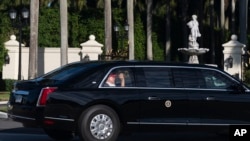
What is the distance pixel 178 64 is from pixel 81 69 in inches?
73.8

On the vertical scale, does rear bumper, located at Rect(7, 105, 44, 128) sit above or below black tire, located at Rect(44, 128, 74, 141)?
above

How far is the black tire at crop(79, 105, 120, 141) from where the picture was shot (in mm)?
11969

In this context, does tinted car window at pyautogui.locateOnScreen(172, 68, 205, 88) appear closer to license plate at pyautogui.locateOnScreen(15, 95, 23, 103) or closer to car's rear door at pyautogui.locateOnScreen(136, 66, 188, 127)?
car's rear door at pyautogui.locateOnScreen(136, 66, 188, 127)

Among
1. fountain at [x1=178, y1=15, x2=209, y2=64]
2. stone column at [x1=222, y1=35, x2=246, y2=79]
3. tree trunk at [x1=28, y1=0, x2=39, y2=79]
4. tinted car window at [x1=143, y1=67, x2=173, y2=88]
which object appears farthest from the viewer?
stone column at [x1=222, y1=35, x2=246, y2=79]

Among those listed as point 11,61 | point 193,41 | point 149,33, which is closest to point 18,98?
point 193,41

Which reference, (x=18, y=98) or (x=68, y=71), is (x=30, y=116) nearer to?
(x=18, y=98)

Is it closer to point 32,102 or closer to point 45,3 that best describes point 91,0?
point 45,3

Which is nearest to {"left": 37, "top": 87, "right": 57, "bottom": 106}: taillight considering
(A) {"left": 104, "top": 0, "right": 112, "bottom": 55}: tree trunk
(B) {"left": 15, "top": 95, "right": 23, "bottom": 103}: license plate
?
(B) {"left": 15, "top": 95, "right": 23, "bottom": 103}: license plate

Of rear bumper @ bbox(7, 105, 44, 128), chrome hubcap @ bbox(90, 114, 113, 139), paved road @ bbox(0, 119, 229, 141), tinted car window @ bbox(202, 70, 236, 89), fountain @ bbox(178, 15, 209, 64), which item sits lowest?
paved road @ bbox(0, 119, 229, 141)

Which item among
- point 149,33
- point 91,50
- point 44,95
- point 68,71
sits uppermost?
point 149,33

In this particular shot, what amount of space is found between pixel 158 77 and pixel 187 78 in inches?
23.6

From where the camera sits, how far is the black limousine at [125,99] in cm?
1193

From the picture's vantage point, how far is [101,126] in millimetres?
12125

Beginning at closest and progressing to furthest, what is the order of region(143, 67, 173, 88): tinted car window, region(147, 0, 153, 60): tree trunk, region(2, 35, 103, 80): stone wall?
region(143, 67, 173, 88): tinted car window, region(2, 35, 103, 80): stone wall, region(147, 0, 153, 60): tree trunk
